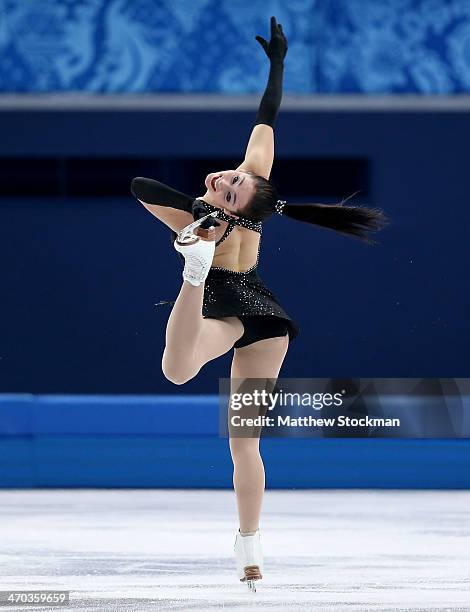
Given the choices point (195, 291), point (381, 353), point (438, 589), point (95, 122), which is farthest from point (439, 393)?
point (195, 291)

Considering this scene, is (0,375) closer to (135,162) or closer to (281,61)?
(135,162)

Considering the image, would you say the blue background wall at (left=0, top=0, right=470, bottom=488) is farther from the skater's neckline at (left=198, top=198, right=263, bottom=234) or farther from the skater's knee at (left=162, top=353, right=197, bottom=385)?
the skater's knee at (left=162, top=353, right=197, bottom=385)

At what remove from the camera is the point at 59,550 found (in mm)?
3932

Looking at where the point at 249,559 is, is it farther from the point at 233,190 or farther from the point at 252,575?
the point at 233,190

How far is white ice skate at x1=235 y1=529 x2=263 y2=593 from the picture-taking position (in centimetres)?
309

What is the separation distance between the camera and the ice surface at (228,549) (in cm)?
303

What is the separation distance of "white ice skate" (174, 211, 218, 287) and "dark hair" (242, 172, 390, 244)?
0.96ft

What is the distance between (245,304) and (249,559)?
0.68 meters

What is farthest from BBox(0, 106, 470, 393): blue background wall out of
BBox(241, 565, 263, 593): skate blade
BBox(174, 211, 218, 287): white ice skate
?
BBox(174, 211, 218, 287): white ice skate

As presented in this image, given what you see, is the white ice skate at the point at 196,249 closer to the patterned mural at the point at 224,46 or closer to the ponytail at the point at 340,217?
the ponytail at the point at 340,217

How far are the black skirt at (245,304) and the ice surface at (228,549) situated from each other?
699mm

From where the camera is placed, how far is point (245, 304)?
3.09 metres

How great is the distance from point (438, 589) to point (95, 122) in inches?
166

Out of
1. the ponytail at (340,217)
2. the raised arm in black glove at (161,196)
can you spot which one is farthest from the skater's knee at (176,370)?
the ponytail at (340,217)
